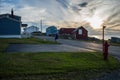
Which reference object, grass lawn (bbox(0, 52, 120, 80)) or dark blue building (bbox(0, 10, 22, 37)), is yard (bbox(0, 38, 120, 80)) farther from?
dark blue building (bbox(0, 10, 22, 37))

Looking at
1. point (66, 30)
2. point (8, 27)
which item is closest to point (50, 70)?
point (8, 27)

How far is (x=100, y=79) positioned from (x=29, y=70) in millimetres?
4227

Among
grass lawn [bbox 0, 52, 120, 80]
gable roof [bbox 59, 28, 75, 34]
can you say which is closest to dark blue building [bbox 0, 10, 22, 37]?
grass lawn [bbox 0, 52, 120, 80]

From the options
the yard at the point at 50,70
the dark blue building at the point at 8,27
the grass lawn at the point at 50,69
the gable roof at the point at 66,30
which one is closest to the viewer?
the yard at the point at 50,70

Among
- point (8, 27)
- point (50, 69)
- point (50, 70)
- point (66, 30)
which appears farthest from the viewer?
point (66, 30)

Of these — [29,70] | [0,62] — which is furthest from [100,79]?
[0,62]

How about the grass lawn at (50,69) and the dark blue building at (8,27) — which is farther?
the dark blue building at (8,27)

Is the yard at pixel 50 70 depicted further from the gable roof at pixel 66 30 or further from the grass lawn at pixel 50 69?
the gable roof at pixel 66 30

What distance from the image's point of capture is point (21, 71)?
14.9 metres

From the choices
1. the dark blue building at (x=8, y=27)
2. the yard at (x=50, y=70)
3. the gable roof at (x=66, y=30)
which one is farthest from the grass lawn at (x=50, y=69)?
the gable roof at (x=66, y=30)

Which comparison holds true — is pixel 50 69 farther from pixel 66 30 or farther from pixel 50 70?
pixel 66 30

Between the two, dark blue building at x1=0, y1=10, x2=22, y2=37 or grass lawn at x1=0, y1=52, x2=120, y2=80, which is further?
dark blue building at x1=0, y1=10, x2=22, y2=37

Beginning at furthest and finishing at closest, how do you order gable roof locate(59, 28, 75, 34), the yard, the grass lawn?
gable roof locate(59, 28, 75, 34) < the grass lawn < the yard

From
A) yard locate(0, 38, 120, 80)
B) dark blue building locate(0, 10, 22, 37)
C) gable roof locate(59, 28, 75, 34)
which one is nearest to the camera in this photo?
yard locate(0, 38, 120, 80)
